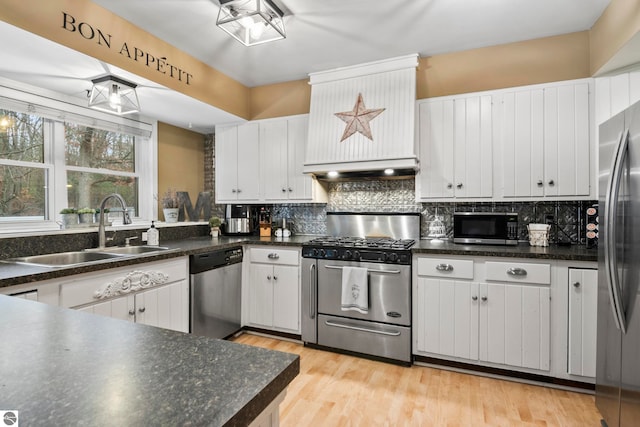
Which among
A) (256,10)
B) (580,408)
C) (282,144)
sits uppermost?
(256,10)

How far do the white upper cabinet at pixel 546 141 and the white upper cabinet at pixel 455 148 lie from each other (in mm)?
112

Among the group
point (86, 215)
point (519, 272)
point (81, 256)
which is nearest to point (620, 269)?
point (519, 272)

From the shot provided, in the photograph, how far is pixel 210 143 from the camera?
14.0ft

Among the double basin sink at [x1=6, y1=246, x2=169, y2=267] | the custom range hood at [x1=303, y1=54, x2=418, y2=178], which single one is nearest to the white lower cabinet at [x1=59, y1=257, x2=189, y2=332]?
the double basin sink at [x1=6, y1=246, x2=169, y2=267]

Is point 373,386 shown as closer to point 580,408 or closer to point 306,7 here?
point 580,408

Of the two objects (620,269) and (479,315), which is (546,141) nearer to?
(620,269)

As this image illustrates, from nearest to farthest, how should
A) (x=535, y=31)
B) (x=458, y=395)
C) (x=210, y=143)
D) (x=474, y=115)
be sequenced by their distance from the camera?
1. (x=458, y=395)
2. (x=535, y=31)
3. (x=474, y=115)
4. (x=210, y=143)

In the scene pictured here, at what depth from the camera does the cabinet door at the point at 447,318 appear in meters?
2.53

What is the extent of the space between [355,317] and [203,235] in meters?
1.96

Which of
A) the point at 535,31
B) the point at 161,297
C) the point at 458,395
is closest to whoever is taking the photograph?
the point at 458,395

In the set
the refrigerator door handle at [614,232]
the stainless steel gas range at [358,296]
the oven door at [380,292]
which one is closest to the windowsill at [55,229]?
the stainless steel gas range at [358,296]

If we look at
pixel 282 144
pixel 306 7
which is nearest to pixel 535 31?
pixel 306 7

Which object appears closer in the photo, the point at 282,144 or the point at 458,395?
the point at 458,395

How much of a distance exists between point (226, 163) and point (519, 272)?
3.02 m
